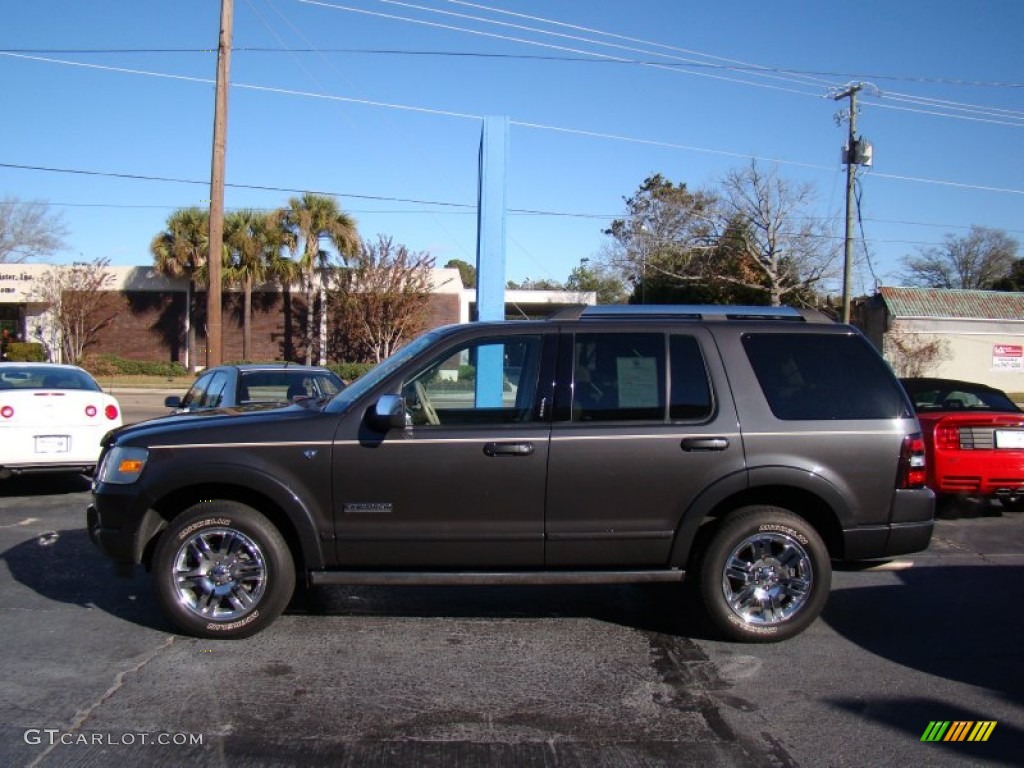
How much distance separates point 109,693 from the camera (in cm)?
448

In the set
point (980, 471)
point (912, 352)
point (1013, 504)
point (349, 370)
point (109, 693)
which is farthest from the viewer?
point (912, 352)

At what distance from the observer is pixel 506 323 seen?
5430 mm

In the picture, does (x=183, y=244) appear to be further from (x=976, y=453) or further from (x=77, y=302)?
(x=976, y=453)

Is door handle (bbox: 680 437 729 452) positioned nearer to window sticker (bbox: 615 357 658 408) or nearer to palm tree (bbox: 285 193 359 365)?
window sticker (bbox: 615 357 658 408)

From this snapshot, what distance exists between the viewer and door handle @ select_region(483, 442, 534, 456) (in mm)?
5113

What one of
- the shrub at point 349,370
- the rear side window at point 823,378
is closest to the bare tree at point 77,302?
the shrub at point 349,370

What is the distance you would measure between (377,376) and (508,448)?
983mm

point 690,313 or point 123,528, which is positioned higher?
point 690,313

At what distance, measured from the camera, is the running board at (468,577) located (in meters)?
5.11

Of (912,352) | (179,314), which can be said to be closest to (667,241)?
(912,352)

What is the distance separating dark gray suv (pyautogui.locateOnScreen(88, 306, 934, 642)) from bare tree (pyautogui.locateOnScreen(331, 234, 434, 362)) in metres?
30.2

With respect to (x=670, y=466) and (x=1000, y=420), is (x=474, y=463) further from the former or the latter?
(x=1000, y=420)

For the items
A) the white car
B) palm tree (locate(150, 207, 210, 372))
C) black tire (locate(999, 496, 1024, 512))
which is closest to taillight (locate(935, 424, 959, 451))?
black tire (locate(999, 496, 1024, 512))

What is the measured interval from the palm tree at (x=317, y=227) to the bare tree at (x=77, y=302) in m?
9.10
